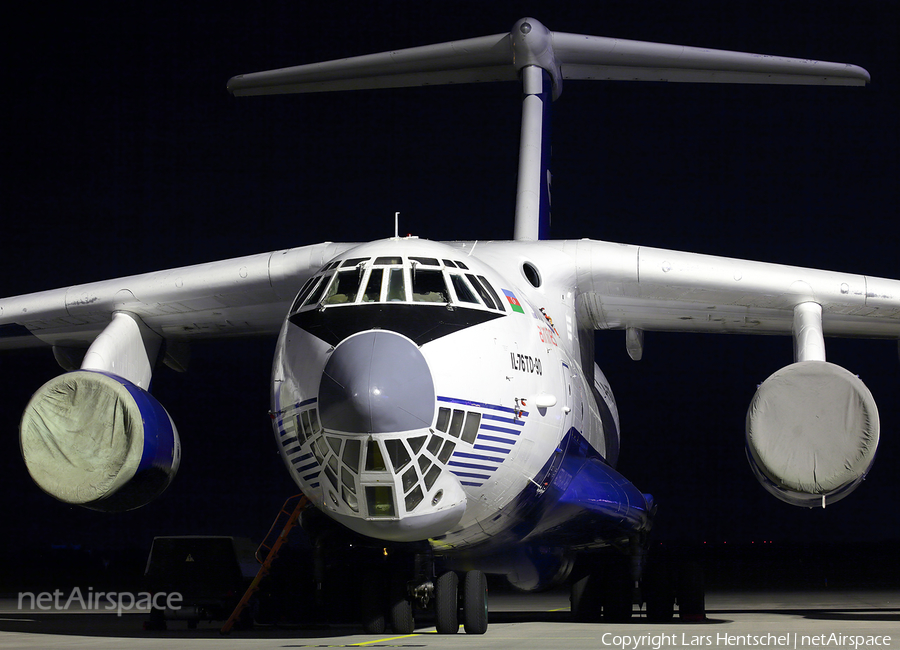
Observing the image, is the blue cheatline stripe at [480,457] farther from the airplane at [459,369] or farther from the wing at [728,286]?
the wing at [728,286]

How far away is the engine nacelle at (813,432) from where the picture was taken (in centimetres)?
732

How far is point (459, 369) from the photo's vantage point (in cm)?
604

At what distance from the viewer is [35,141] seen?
2112 cm

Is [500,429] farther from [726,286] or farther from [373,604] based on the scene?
[726,286]

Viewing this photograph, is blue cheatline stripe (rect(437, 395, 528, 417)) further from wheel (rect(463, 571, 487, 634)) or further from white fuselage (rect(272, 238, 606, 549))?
wheel (rect(463, 571, 487, 634))

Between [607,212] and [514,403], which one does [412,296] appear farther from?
[607,212]

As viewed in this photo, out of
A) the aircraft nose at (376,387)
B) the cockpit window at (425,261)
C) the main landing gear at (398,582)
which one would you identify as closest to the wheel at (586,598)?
the main landing gear at (398,582)

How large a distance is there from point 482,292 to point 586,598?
17.1 ft

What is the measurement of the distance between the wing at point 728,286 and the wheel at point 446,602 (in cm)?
284

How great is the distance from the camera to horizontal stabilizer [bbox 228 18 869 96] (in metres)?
11.7

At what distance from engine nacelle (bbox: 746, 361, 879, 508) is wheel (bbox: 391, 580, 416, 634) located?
273 cm

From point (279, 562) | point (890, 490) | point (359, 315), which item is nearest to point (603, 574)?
point (279, 562)

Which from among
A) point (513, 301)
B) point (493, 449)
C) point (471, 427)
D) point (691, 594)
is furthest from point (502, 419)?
point (691, 594)

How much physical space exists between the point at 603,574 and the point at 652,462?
17333 millimetres
